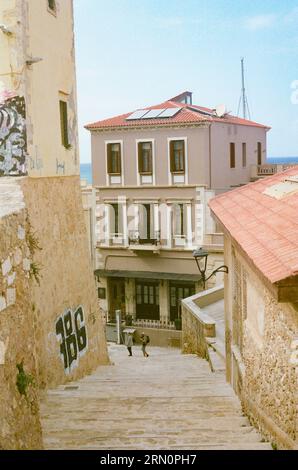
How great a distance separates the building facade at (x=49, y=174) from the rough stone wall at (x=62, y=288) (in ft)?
0.07

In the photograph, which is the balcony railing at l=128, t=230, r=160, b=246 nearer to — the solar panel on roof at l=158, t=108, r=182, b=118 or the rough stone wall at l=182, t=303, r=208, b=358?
the solar panel on roof at l=158, t=108, r=182, b=118

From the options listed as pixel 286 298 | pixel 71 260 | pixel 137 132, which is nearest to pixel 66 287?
pixel 71 260

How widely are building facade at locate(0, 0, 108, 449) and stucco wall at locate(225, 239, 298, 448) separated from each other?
3292 millimetres

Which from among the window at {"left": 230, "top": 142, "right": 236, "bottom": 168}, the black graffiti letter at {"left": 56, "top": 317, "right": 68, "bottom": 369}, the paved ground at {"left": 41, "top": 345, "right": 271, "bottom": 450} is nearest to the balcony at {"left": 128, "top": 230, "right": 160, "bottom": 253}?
the window at {"left": 230, "top": 142, "right": 236, "bottom": 168}

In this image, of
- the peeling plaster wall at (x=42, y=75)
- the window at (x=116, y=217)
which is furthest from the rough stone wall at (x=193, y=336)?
the window at (x=116, y=217)

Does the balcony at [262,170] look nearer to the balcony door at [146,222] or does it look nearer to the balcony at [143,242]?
the balcony door at [146,222]

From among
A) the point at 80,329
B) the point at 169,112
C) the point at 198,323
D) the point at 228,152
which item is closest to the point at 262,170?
the point at 228,152

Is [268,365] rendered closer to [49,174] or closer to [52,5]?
[49,174]

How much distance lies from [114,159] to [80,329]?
16892 millimetres

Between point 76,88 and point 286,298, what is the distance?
11947mm

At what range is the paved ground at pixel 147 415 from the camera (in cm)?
736

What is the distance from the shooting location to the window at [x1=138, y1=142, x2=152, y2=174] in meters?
29.4

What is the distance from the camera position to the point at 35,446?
604 cm

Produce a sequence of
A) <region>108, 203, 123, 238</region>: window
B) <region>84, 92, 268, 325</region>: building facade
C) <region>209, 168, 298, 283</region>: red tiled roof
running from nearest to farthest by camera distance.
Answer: <region>209, 168, 298, 283</region>: red tiled roof < <region>84, 92, 268, 325</region>: building facade < <region>108, 203, 123, 238</region>: window
